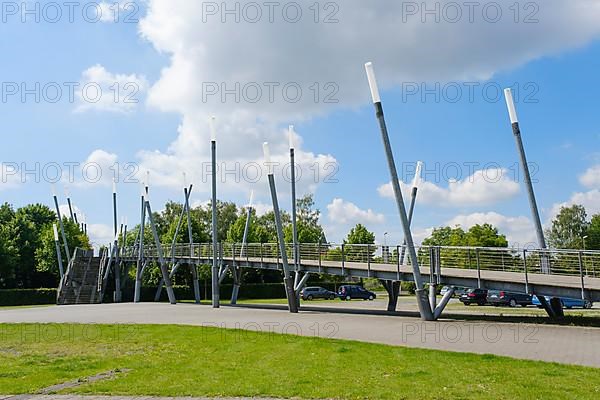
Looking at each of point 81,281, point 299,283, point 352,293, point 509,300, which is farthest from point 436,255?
point 81,281

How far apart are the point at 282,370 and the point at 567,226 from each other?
82.4 meters

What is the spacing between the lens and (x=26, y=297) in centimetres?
4634

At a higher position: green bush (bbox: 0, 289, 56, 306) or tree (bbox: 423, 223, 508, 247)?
tree (bbox: 423, 223, 508, 247)

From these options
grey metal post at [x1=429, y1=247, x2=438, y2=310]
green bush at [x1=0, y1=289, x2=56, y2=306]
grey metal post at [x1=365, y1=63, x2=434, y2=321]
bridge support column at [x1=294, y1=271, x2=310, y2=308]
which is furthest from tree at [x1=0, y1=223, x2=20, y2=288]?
grey metal post at [x1=429, y1=247, x2=438, y2=310]

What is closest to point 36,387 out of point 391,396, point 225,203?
point 391,396

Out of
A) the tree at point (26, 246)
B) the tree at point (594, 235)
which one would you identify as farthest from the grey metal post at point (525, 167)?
the tree at point (594, 235)

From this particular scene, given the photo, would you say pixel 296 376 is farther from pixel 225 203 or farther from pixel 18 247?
pixel 225 203

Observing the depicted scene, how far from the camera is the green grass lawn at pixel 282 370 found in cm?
775

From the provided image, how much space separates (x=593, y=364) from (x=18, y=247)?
57155 millimetres

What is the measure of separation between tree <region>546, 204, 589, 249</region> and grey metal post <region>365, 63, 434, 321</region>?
6868 centimetres

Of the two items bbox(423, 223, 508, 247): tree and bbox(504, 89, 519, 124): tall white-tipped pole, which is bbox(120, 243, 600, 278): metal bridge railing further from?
bbox(423, 223, 508, 247): tree

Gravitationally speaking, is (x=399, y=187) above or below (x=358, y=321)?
above

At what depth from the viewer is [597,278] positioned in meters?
20.4

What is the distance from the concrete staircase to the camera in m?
43.6
